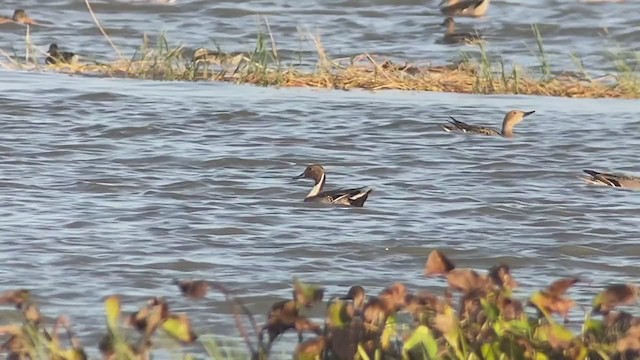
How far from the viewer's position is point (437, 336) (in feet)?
16.5

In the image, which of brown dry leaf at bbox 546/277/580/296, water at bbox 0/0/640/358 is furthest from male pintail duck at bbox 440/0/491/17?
brown dry leaf at bbox 546/277/580/296

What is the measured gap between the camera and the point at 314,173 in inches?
441

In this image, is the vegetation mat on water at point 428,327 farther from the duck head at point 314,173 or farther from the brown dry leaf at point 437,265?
the duck head at point 314,173

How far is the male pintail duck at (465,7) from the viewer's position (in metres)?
23.8

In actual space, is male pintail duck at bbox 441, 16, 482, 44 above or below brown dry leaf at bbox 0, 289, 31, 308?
below

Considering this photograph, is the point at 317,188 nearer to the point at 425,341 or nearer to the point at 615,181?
the point at 615,181

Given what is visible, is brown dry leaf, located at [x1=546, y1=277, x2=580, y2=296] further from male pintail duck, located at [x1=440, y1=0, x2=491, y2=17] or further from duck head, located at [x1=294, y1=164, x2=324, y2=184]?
male pintail duck, located at [x1=440, y1=0, x2=491, y2=17]

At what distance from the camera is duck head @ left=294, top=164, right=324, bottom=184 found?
11109mm

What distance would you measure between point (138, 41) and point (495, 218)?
33.1ft

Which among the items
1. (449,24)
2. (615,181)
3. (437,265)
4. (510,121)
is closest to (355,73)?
(510,121)

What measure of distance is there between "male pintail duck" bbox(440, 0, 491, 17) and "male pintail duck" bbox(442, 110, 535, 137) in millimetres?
10132

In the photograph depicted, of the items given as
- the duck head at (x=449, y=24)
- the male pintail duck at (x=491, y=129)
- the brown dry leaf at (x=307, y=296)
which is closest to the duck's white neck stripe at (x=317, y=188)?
the male pintail duck at (x=491, y=129)

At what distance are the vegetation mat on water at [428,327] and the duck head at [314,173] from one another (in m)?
6.04

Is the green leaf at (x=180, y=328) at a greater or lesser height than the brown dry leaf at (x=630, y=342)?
lesser
